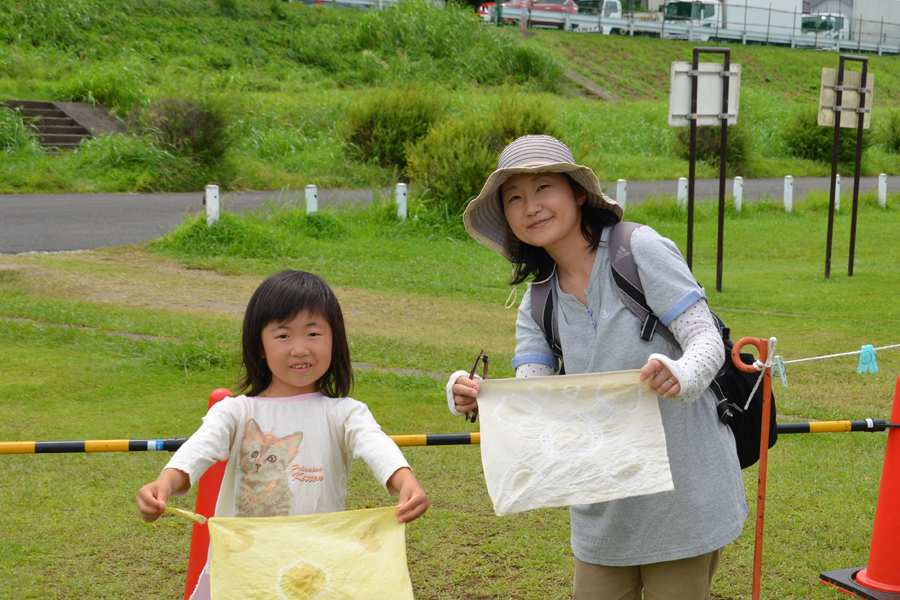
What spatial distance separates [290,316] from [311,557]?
0.63 meters

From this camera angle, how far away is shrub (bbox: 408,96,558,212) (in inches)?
590

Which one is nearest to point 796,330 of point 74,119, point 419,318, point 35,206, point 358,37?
point 419,318

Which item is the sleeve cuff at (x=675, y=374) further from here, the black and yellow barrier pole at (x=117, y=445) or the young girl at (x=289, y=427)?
the black and yellow barrier pole at (x=117, y=445)

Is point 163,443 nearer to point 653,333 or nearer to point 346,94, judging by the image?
point 653,333

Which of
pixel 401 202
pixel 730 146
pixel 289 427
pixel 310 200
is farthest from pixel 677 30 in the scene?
pixel 289 427

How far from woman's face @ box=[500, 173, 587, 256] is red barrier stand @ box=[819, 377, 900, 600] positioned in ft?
5.91

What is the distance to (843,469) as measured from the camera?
17.0 feet

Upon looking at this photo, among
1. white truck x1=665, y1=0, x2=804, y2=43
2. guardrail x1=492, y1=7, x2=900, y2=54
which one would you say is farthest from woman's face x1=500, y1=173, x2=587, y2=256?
white truck x1=665, y1=0, x2=804, y2=43

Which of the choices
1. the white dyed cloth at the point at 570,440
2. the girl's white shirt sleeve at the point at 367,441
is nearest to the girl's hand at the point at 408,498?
the girl's white shirt sleeve at the point at 367,441

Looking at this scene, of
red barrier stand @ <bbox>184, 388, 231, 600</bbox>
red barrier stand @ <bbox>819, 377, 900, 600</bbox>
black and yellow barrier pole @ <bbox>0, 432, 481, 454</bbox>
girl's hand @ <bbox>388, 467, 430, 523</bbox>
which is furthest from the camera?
red barrier stand @ <bbox>819, 377, 900, 600</bbox>

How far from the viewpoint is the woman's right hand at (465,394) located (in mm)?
2454

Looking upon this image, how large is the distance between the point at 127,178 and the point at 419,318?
431 inches

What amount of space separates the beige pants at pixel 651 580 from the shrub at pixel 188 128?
16415 millimetres

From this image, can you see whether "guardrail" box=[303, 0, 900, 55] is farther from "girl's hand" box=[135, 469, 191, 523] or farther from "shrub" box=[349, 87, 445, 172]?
"girl's hand" box=[135, 469, 191, 523]
